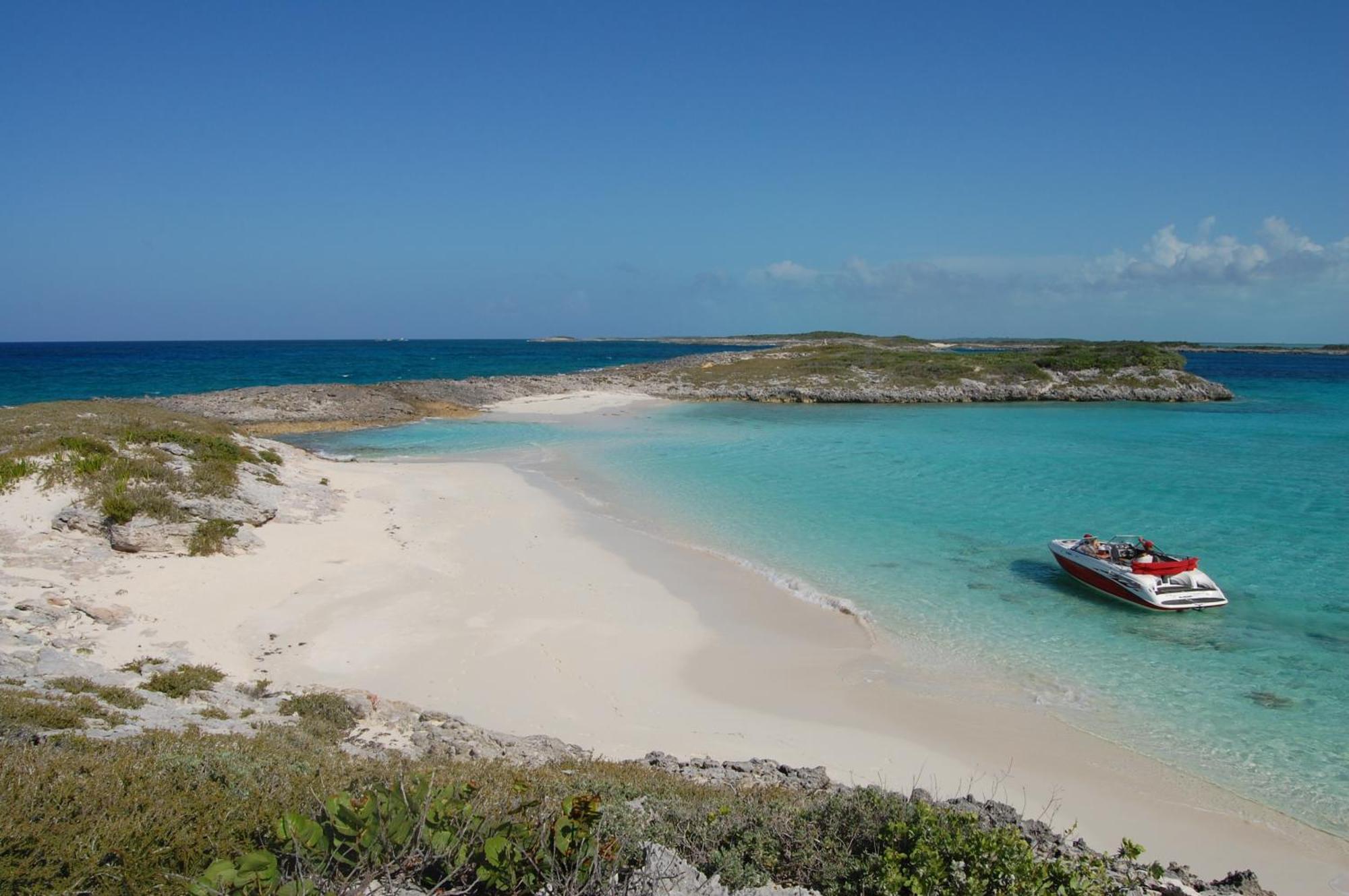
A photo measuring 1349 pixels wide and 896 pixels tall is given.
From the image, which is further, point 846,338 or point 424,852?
point 846,338

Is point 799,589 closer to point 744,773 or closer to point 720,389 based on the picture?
point 744,773

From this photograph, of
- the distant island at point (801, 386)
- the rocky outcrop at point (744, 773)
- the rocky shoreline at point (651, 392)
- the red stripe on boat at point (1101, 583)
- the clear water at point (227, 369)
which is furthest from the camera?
the clear water at point (227, 369)

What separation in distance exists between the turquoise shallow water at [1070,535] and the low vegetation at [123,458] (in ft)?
37.3

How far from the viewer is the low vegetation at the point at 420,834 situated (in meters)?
3.94

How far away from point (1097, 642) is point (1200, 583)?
10.0 ft

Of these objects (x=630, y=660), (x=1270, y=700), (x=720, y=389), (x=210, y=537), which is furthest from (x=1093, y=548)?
(x=720, y=389)

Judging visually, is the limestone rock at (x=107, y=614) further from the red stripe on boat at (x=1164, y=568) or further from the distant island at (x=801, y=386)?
the distant island at (x=801, y=386)

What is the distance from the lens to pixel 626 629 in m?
12.6

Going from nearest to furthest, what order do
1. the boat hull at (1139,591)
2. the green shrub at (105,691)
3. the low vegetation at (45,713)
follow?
the low vegetation at (45,713), the green shrub at (105,691), the boat hull at (1139,591)

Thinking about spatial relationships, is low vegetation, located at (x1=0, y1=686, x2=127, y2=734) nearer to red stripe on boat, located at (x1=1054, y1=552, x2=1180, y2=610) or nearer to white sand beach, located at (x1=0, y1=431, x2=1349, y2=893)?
white sand beach, located at (x1=0, y1=431, x2=1349, y2=893)

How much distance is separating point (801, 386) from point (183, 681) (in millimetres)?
53008

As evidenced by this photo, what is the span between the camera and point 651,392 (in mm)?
57938

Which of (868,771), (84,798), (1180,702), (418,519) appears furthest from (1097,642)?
(418,519)

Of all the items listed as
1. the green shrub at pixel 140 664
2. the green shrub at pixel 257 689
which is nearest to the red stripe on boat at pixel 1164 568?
the green shrub at pixel 257 689
